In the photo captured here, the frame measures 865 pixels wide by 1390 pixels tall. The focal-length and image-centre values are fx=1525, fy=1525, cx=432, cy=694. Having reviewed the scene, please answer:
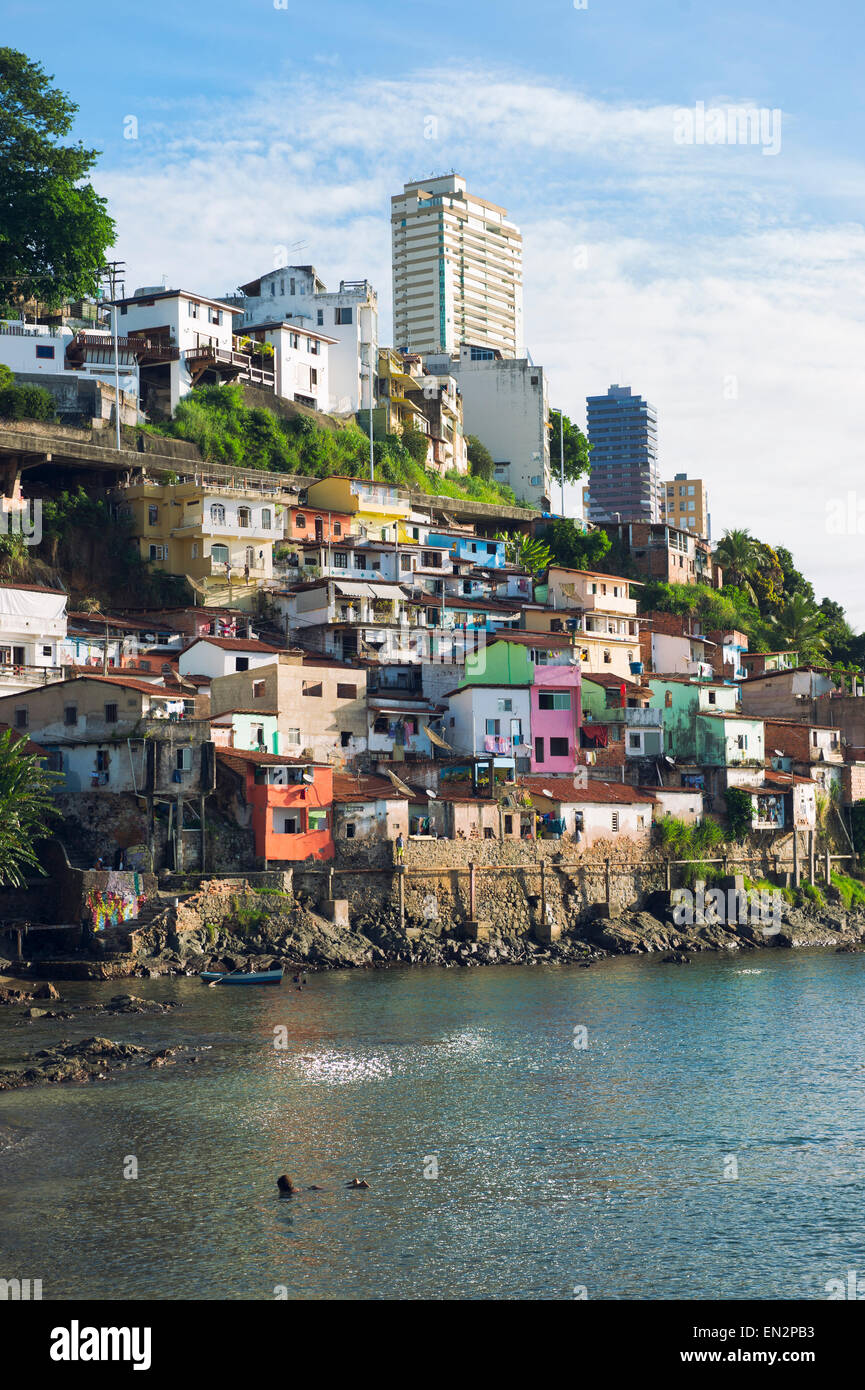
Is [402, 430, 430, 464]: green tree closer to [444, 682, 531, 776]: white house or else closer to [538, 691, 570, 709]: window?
[538, 691, 570, 709]: window

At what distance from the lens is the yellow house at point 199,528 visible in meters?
84.8

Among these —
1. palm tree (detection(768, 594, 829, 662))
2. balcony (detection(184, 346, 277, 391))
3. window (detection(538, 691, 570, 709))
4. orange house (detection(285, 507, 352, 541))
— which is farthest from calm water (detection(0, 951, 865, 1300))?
palm tree (detection(768, 594, 829, 662))

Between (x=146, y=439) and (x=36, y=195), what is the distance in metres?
15.0

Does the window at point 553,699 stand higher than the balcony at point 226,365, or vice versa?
the balcony at point 226,365

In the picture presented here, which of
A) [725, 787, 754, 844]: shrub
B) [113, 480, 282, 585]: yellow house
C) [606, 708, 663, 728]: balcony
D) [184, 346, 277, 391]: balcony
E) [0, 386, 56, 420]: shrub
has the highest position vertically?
[184, 346, 277, 391]: balcony

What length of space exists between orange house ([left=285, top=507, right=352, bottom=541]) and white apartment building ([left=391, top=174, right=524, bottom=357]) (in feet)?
273

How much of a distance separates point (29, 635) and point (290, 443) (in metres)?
31.8

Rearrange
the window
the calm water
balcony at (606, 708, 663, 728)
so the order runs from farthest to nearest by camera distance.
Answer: balcony at (606, 708, 663, 728)
the window
the calm water

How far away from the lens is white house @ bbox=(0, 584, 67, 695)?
7169 cm

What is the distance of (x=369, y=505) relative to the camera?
314ft

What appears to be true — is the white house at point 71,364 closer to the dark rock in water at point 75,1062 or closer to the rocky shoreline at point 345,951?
the rocky shoreline at point 345,951

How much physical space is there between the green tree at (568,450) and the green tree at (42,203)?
4771 centimetres

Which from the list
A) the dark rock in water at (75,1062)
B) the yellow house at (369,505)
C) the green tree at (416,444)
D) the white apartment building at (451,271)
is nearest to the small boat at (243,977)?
the dark rock in water at (75,1062)
